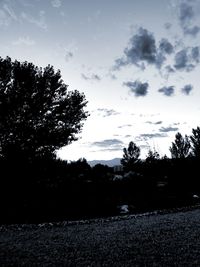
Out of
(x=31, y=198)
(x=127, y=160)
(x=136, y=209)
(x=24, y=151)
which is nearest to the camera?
(x=136, y=209)

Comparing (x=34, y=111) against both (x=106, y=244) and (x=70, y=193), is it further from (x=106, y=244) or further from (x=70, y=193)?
(x=106, y=244)

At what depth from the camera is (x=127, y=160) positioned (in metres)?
86.1

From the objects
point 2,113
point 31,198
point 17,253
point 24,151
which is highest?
point 2,113

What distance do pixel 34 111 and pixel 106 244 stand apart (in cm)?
1779

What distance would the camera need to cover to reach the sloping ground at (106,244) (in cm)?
598

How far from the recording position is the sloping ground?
5.98m

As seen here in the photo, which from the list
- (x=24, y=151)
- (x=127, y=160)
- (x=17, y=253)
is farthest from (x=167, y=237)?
(x=127, y=160)

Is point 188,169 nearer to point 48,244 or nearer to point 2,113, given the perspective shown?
point 2,113

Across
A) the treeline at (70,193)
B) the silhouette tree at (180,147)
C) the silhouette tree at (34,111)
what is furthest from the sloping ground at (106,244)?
the silhouette tree at (180,147)

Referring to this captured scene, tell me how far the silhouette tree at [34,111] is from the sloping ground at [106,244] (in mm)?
12247

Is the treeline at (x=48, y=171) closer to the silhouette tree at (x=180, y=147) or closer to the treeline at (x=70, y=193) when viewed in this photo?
the treeline at (x=70, y=193)

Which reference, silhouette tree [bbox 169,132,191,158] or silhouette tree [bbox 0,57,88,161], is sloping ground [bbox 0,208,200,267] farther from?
silhouette tree [bbox 169,132,191,158]

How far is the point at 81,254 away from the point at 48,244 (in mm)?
1693

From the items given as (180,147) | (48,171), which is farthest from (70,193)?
(180,147)
